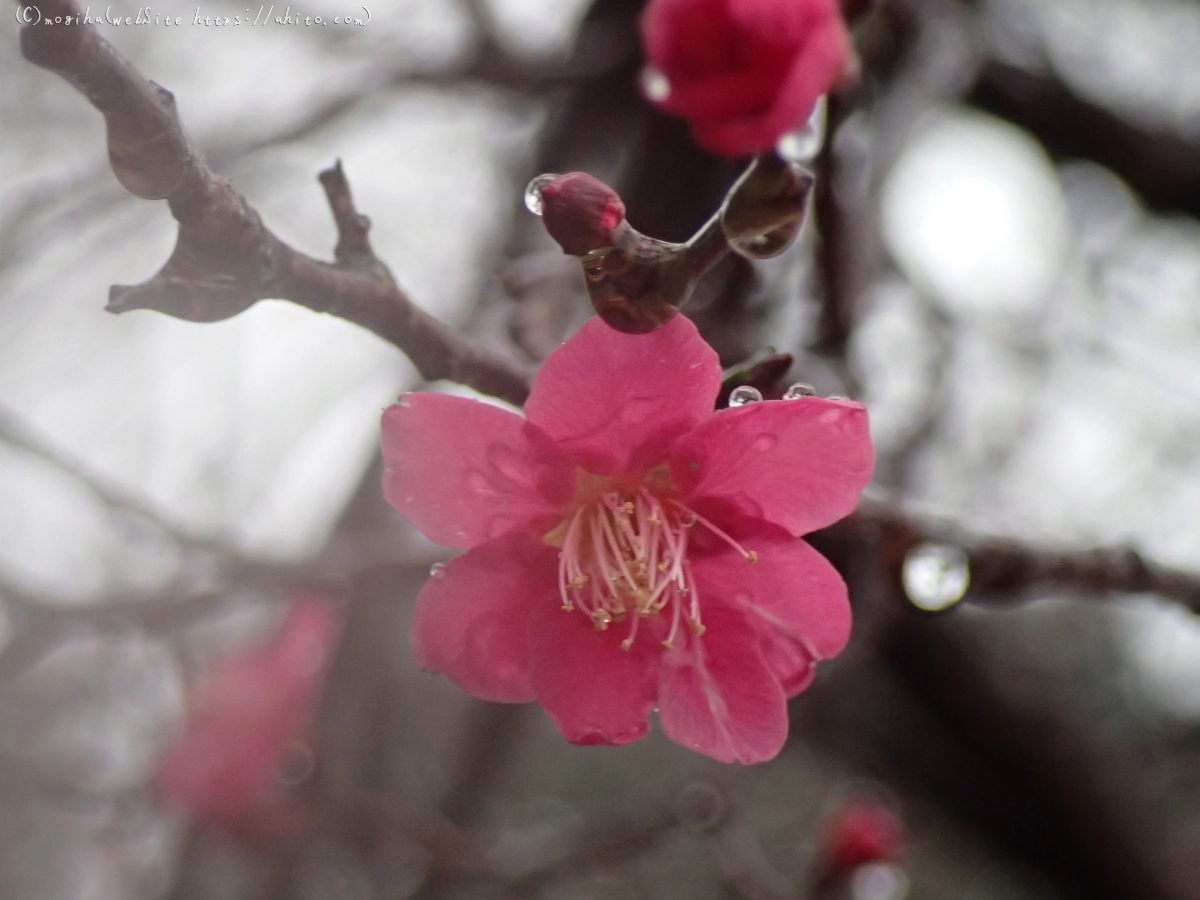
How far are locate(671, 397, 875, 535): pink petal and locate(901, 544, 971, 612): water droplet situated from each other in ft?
1.36

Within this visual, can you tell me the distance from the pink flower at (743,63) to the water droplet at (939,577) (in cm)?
79

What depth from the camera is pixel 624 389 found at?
0.84 meters

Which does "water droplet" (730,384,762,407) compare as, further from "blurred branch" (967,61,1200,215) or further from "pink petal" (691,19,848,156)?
"blurred branch" (967,61,1200,215)

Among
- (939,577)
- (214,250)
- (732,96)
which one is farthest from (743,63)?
(939,577)

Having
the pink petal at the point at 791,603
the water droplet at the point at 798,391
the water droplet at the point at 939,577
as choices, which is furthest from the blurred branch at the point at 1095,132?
the pink petal at the point at 791,603

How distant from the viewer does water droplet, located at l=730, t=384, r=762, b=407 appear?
0.88m

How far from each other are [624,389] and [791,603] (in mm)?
272

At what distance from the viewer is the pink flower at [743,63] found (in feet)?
1.97

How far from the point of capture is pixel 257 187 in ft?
8.18

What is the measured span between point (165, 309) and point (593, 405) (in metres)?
0.37

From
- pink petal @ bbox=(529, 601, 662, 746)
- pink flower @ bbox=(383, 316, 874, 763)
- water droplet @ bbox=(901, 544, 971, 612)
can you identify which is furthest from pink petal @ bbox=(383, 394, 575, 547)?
water droplet @ bbox=(901, 544, 971, 612)

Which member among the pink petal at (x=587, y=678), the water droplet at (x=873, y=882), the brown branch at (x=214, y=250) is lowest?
the water droplet at (x=873, y=882)

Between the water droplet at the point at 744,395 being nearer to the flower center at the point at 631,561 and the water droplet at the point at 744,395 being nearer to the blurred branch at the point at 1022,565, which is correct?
the flower center at the point at 631,561

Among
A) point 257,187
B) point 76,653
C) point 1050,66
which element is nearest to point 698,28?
point 257,187
